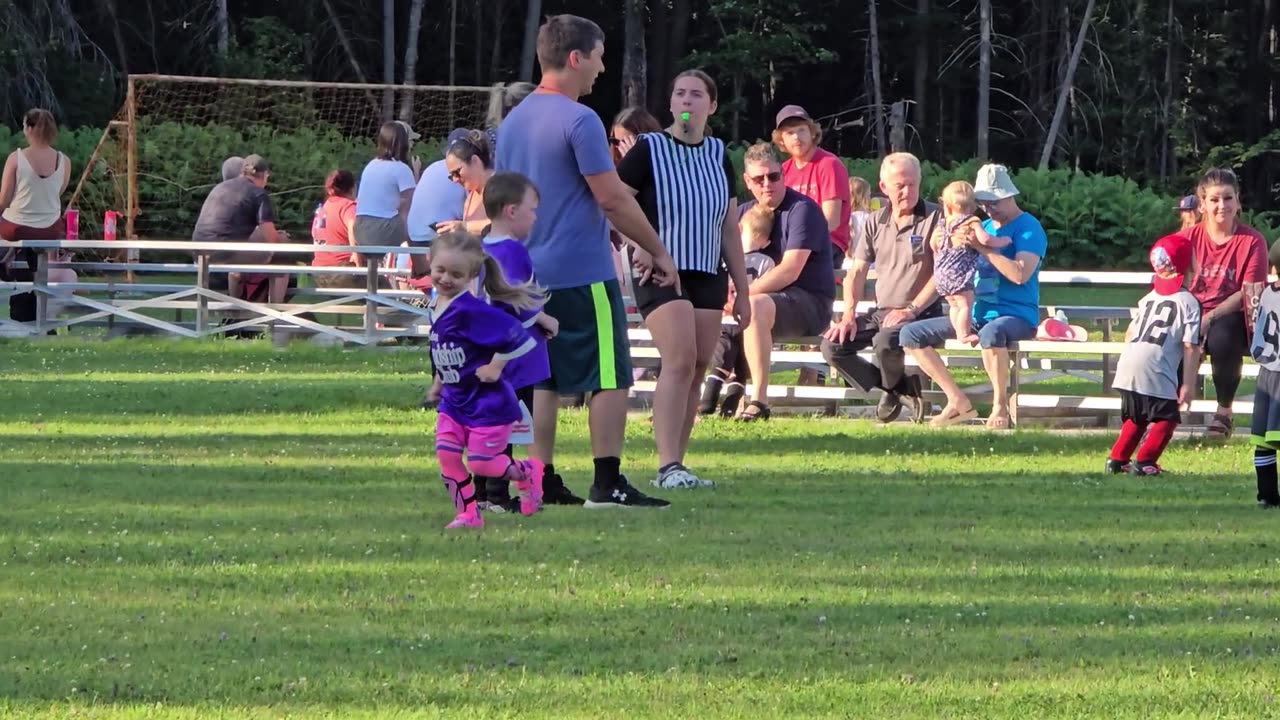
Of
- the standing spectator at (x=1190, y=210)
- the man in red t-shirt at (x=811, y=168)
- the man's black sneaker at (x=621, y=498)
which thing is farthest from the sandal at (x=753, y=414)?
the man's black sneaker at (x=621, y=498)

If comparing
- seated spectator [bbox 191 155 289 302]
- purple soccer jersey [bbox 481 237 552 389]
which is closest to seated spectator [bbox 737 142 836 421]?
purple soccer jersey [bbox 481 237 552 389]

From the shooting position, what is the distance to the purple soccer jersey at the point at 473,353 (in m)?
8.39

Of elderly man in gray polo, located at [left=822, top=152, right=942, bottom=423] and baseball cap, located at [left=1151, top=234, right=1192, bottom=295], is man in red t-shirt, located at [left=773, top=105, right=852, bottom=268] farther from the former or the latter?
baseball cap, located at [left=1151, top=234, right=1192, bottom=295]

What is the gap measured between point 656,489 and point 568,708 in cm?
443

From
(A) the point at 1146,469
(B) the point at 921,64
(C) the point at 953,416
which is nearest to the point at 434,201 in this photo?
(C) the point at 953,416

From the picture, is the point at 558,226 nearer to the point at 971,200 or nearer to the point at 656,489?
the point at 656,489

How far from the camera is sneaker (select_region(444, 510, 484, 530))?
8.36 metres

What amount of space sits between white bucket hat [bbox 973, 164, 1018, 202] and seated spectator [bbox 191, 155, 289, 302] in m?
8.82

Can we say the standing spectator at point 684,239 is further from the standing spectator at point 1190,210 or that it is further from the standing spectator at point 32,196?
the standing spectator at point 32,196

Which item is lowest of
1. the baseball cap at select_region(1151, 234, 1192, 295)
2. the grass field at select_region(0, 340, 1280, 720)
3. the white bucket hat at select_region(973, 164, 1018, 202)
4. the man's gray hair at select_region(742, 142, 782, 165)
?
the grass field at select_region(0, 340, 1280, 720)

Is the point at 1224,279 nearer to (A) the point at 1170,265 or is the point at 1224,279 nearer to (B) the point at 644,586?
(A) the point at 1170,265

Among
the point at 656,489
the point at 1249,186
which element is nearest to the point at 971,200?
the point at 656,489

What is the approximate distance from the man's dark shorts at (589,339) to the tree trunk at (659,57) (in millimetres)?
45006

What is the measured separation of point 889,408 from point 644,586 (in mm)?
6319
